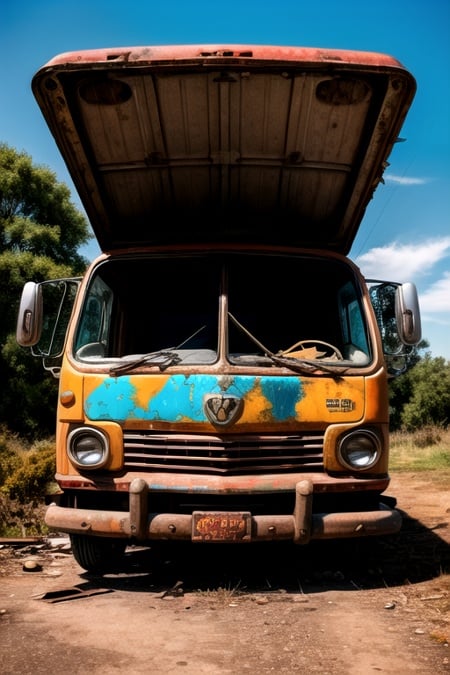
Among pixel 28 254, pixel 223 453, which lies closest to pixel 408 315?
pixel 223 453

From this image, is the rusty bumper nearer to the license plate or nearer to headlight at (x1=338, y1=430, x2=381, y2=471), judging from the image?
the license plate

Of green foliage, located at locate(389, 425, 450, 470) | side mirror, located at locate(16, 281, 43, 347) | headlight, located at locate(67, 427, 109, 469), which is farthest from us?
green foliage, located at locate(389, 425, 450, 470)

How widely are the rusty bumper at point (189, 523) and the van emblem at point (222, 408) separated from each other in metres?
0.60

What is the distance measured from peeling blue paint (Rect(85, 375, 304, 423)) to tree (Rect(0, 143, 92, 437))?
1772 cm

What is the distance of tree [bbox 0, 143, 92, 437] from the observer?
22031mm

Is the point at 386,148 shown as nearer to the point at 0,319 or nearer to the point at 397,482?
the point at 397,482

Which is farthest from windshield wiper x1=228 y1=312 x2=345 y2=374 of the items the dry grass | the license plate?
the dry grass

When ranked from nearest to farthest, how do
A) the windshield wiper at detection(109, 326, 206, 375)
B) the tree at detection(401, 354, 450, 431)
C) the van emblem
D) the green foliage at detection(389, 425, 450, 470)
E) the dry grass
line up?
the van emblem, the windshield wiper at detection(109, 326, 206, 375), the green foliage at detection(389, 425, 450, 470), the dry grass, the tree at detection(401, 354, 450, 431)

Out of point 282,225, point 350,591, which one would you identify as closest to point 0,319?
point 282,225

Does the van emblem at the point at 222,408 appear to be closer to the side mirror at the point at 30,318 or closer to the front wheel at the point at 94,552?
the front wheel at the point at 94,552

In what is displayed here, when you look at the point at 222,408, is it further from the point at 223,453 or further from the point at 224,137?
the point at 224,137

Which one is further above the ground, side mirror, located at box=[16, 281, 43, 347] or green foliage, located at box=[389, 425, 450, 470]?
side mirror, located at box=[16, 281, 43, 347]

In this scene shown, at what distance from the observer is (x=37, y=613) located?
4.06 meters

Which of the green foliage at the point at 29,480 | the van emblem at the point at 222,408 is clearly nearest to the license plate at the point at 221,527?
the van emblem at the point at 222,408
